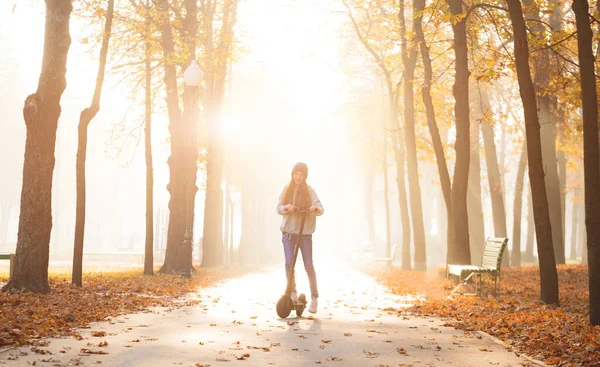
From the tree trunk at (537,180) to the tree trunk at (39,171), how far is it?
25.0 ft

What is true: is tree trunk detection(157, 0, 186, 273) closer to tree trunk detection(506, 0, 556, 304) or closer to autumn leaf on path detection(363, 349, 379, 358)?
tree trunk detection(506, 0, 556, 304)

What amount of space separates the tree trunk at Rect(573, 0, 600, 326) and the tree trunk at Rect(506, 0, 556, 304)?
8.16 ft

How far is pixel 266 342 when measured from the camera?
906cm

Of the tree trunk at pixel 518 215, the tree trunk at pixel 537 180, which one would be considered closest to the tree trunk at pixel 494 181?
the tree trunk at pixel 518 215

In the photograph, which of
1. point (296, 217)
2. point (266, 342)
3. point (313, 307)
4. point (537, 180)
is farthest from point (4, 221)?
point (266, 342)

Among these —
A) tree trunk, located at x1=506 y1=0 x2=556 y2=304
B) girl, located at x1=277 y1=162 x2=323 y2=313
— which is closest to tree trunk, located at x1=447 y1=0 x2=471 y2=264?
tree trunk, located at x1=506 y1=0 x2=556 y2=304

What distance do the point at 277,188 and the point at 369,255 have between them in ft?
37.0

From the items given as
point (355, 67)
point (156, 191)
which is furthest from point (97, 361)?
point (156, 191)

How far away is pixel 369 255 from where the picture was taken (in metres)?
46.2

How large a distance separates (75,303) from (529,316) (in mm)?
6551

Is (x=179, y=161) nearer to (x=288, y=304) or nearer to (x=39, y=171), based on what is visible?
(x=39, y=171)

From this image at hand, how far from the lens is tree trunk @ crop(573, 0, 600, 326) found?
10.2 metres

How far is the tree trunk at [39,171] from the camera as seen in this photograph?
46.4ft

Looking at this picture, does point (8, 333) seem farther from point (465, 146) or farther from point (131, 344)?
point (465, 146)
